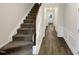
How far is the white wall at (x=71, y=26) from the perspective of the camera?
5.94 ft

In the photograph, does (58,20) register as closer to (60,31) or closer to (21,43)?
(60,31)

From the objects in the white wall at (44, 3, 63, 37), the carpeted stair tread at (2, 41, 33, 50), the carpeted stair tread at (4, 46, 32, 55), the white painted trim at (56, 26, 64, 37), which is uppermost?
the white wall at (44, 3, 63, 37)

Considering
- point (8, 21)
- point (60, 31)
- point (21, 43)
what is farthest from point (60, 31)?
point (8, 21)

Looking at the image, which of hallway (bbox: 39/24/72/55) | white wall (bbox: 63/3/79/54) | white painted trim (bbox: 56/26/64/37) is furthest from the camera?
white painted trim (bbox: 56/26/64/37)

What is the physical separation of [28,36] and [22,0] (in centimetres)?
85

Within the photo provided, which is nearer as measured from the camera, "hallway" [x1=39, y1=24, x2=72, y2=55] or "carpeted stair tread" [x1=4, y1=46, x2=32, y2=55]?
"carpeted stair tread" [x1=4, y1=46, x2=32, y2=55]

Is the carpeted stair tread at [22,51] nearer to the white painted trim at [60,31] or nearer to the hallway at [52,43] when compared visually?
the hallway at [52,43]

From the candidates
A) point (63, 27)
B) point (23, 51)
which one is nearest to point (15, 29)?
point (23, 51)

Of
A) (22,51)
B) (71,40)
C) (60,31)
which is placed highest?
(60,31)

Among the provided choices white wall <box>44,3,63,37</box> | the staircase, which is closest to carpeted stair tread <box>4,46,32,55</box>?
the staircase

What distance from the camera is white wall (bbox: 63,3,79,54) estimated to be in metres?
1.81

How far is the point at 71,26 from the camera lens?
1.97 meters

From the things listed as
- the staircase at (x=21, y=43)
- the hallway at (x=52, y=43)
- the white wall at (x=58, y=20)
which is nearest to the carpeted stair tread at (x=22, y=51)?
the staircase at (x=21, y=43)

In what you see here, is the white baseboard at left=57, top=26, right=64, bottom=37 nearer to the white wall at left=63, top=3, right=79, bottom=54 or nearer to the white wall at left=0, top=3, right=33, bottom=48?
the white wall at left=63, top=3, right=79, bottom=54
